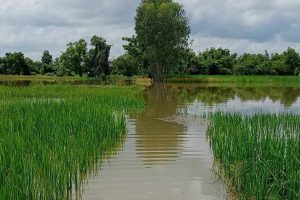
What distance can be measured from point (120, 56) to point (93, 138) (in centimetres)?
7251

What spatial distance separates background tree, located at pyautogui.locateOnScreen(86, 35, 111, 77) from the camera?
241 feet

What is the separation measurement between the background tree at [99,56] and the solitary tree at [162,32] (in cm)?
1146

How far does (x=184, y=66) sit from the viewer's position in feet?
262

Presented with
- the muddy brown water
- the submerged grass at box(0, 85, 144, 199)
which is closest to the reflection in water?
the muddy brown water

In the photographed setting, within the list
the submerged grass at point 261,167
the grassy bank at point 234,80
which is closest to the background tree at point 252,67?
the grassy bank at point 234,80

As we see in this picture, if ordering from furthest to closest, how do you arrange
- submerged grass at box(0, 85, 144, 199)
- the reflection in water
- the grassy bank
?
the grassy bank → the reflection in water → submerged grass at box(0, 85, 144, 199)

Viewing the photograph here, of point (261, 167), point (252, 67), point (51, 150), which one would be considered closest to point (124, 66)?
point (252, 67)

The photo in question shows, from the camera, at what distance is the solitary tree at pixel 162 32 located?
60906mm

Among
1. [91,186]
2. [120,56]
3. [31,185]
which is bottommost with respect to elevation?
[91,186]

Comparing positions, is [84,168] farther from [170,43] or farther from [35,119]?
[170,43]

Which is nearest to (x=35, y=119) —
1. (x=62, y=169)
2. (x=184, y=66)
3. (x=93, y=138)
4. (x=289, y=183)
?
(x=93, y=138)

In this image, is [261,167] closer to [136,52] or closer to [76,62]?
[136,52]

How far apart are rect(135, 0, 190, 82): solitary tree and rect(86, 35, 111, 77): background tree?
37.6 feet

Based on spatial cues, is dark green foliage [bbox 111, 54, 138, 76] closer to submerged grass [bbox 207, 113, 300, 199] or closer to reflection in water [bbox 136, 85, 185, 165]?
reflection in water [bbox 136, 85, 185, 165]
